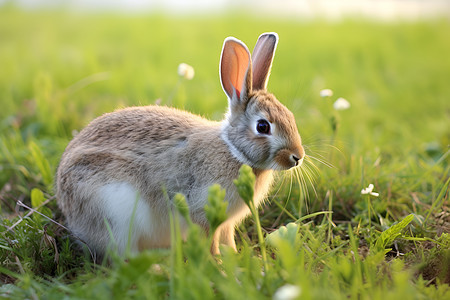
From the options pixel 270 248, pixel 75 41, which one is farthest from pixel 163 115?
pixel 75 41

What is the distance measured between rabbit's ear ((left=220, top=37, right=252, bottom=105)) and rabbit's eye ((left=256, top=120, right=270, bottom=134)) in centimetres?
23

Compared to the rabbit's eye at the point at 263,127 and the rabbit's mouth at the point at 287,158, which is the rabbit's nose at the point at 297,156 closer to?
the rabbit's mouth at the point at 287,158

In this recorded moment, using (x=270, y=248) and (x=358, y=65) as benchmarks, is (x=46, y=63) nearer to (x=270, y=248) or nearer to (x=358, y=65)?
(x=358, y=65)

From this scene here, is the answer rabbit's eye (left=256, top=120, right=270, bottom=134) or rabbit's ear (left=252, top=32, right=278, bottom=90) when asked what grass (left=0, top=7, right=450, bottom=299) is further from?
rabbit's eye (left=256, top=120, right=270, bottom=134)

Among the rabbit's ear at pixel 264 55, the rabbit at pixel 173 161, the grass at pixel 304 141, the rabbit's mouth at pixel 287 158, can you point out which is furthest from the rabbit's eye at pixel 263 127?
the grass at pixel 304 141

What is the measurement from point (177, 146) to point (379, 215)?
4.81 ft

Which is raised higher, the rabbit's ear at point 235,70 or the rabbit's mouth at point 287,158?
the rabbit's ear at point 235,70

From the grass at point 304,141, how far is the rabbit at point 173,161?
24 cm

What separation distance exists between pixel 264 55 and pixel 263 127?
56 centimetres

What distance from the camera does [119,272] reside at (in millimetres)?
2285

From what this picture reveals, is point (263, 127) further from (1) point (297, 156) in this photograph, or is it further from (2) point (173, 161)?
(2) point (173, 161)

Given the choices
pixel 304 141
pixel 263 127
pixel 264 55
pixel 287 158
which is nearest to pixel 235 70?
pixel 264 55

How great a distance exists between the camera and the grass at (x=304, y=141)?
2.43 metres

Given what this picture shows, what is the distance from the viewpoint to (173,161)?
3.34 meters
